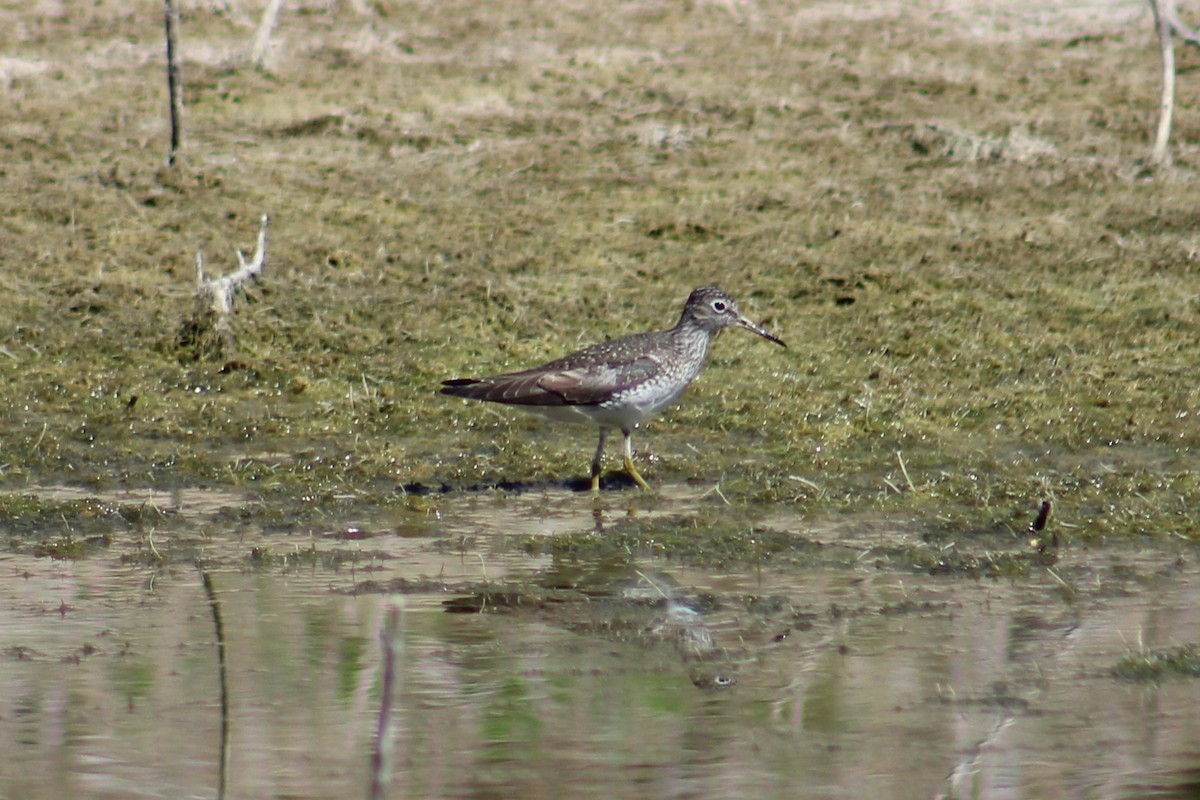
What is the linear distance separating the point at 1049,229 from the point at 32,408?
7003mm

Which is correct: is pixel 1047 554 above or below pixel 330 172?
below

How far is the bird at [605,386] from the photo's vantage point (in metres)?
10.2

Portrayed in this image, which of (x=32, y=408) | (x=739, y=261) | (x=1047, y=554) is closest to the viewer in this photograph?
(x=1047, y=554)

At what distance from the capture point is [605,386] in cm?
1016

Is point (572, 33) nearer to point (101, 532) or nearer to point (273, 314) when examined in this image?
point (273, 314)

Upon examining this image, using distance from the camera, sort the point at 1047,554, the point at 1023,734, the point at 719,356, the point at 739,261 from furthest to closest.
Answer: the point at 739,261
the point at 719,356
the point at 1047,554
the point at 1023,734

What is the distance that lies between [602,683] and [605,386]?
11.4 ft

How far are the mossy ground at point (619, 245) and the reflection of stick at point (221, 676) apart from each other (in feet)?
4.76

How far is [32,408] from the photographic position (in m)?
11.5

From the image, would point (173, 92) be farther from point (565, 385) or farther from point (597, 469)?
point (597, 469)

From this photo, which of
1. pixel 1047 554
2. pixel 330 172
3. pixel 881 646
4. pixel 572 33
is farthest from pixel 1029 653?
pixel 572 33

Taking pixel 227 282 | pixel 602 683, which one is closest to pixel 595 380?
pixel 227 282

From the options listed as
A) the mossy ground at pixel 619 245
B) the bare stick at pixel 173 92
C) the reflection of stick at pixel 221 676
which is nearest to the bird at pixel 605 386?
the mossy ground at pixel 619 245

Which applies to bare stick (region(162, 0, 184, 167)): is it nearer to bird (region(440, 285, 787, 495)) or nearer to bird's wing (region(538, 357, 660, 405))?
bird (region(440, 285, 787, 495))
